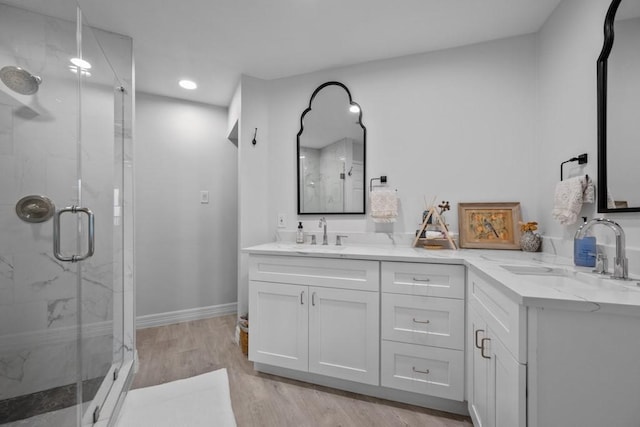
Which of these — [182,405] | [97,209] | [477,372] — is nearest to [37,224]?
[97,209]

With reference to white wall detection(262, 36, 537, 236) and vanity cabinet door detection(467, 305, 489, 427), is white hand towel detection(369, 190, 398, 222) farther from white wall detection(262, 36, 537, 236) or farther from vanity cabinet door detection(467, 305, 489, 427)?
vanity cabinet door detection(467, 305, 489, 427)

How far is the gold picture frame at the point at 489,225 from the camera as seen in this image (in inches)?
74.4

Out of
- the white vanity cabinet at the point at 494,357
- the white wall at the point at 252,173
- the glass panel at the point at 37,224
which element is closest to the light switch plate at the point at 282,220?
the white wall at the point at 252,173

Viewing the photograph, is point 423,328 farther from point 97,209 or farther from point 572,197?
point 97,209

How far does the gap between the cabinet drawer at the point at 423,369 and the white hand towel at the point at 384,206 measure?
0.87 meters

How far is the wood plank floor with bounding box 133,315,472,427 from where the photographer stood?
4.97ft

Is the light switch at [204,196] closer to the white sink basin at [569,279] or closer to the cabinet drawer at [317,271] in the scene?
the cabinet drawer at [317,271]

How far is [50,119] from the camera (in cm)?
123

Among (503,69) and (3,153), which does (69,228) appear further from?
(503,69)

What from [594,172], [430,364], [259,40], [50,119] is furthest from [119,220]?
[594,172]

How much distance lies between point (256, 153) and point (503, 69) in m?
2.00

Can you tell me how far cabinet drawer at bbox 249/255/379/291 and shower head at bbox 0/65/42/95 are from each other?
1374 mm

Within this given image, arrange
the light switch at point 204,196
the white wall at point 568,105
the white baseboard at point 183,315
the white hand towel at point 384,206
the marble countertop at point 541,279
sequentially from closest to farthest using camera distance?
the marble countertop at point 541,279 → the white wall at point 568,105 → the white hand towel at point 384,206 → the white baseboard at point 183,315 → the light switch at point 204,196

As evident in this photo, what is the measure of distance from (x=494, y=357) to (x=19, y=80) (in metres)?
2.24
